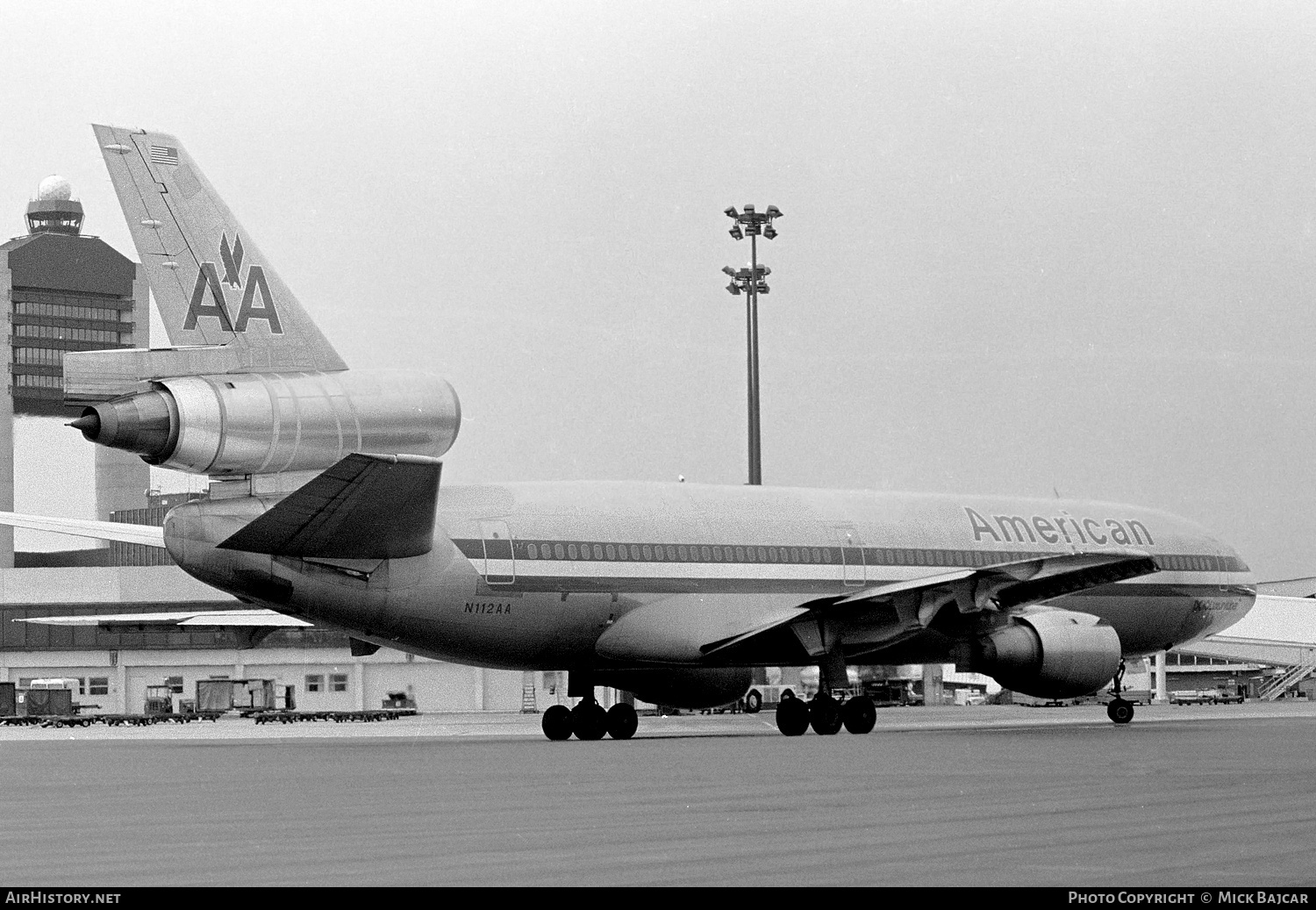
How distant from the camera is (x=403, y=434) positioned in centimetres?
2395

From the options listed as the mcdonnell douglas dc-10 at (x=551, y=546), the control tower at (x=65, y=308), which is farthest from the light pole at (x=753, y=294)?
the control tower at (x=65, y=308)

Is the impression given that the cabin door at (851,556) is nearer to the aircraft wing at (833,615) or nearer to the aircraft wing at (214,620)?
the aircraft wing at (833,615)

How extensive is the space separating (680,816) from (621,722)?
18239mm

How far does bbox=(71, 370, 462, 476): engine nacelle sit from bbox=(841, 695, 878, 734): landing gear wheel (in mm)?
8680

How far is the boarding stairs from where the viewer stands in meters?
69.6

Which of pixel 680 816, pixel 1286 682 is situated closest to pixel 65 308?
pixel 1286 682

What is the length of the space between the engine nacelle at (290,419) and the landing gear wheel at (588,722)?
7.39 m

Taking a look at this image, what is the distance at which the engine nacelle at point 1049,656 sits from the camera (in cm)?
3059

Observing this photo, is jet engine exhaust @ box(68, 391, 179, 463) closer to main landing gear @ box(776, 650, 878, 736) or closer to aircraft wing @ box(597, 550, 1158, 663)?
aircraft wing @ box(597, 550, 1158, 663)

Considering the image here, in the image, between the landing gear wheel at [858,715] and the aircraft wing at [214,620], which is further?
the aircraft wing at [214,620]

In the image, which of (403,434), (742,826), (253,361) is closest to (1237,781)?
(742,826)

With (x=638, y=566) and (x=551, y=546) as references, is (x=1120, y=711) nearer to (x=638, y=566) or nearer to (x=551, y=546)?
(x=638, y=566)

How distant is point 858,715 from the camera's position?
29719 mm
